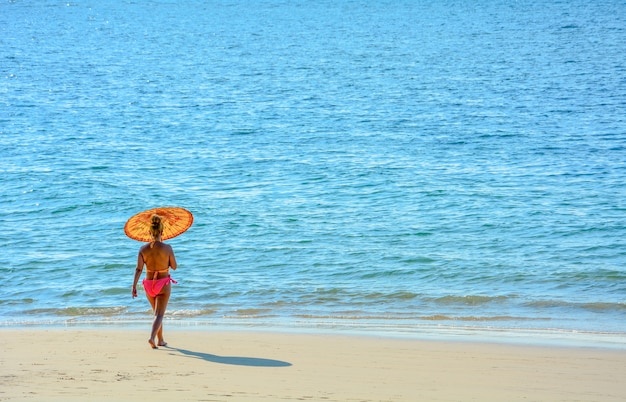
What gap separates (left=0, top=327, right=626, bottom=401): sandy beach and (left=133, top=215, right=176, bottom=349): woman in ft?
1.80

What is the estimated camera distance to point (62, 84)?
43500 millimetres

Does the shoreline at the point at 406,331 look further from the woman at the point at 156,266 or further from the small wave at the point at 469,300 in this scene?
the small wave at the point at 469,300

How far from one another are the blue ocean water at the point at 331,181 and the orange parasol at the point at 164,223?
2842 millimetres

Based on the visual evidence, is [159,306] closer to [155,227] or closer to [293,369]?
[155,227]

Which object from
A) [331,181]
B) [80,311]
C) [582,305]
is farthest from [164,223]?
[331,181]

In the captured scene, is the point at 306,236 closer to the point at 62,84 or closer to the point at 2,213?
the point at 2,213

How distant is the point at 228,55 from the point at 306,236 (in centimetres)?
3802

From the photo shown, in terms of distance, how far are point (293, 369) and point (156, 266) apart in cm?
207

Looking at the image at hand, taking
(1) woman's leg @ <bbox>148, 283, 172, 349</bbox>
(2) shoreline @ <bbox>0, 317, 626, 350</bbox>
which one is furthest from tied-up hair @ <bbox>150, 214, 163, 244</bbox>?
(2) shoreline @ <bbox>0, 317, 626, 350</bbox>

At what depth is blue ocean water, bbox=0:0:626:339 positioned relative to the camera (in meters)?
14.7

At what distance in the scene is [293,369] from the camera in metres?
9.39

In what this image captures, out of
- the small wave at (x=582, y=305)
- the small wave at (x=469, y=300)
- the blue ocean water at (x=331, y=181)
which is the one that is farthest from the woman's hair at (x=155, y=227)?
the small wave at (x=582, y=305)

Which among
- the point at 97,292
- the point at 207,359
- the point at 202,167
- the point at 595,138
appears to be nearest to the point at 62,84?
the point at 202,167

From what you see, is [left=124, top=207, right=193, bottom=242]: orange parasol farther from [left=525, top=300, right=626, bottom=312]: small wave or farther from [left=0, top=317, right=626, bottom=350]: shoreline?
[left=525, top=300, right=626, bottom=312]: small wave
